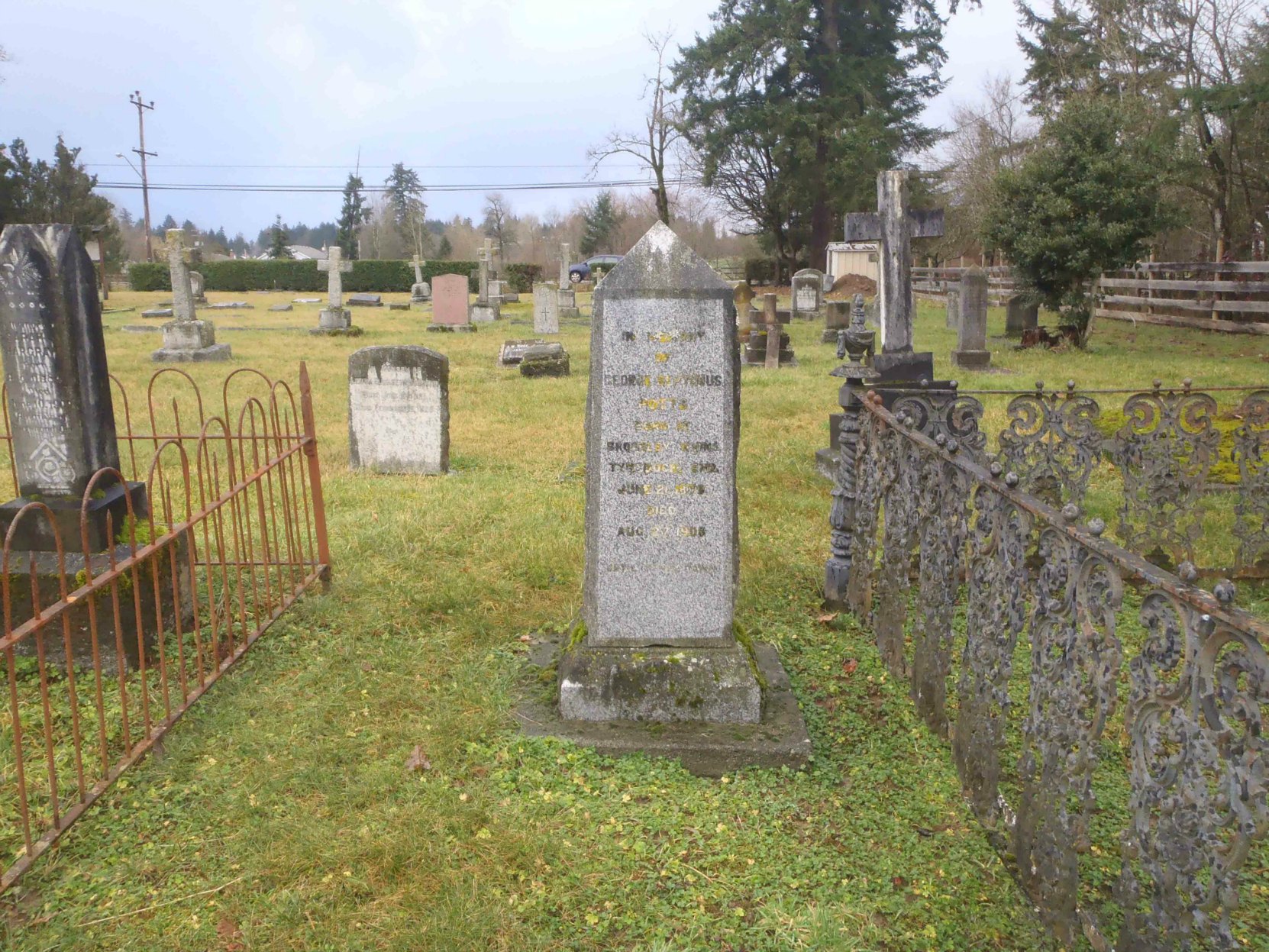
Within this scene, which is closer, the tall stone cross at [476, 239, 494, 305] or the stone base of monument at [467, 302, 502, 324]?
the stone base of monument at [467, 302, 502, 324]

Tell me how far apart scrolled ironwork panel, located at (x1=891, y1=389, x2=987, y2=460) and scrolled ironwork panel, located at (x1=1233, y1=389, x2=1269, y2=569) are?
5.83 ft

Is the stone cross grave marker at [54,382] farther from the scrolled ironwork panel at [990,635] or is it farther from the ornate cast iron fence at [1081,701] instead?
the scrolled ironwork panel at [990,635]

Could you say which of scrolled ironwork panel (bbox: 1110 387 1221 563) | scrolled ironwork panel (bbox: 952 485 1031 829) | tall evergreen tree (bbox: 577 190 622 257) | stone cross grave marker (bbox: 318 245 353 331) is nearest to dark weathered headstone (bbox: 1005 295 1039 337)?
scrolled ironwork panel (bbox: 1110 387 1221 563)

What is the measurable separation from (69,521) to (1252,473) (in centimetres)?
652

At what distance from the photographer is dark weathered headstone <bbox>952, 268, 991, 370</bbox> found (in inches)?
620

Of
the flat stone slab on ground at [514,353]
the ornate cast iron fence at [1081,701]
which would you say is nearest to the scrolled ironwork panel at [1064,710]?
the ornate cast iron fence at [1081,701]

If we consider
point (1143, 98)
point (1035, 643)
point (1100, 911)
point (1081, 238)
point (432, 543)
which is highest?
point (1143, 98)

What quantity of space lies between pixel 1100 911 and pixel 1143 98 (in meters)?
26.3

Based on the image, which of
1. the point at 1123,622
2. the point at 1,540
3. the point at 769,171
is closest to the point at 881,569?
the point at 1123,622

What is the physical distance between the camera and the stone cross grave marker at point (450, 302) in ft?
76.1

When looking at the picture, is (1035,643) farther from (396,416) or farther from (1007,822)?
(396,416)

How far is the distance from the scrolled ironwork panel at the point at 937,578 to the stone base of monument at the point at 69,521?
372cm

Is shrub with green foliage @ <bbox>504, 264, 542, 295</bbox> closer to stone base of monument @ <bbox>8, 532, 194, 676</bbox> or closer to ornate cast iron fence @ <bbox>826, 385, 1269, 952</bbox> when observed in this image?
stone base of monument @ <bbox>8, 532, 194, 676</bbox>

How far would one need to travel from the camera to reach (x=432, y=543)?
6.27 m
